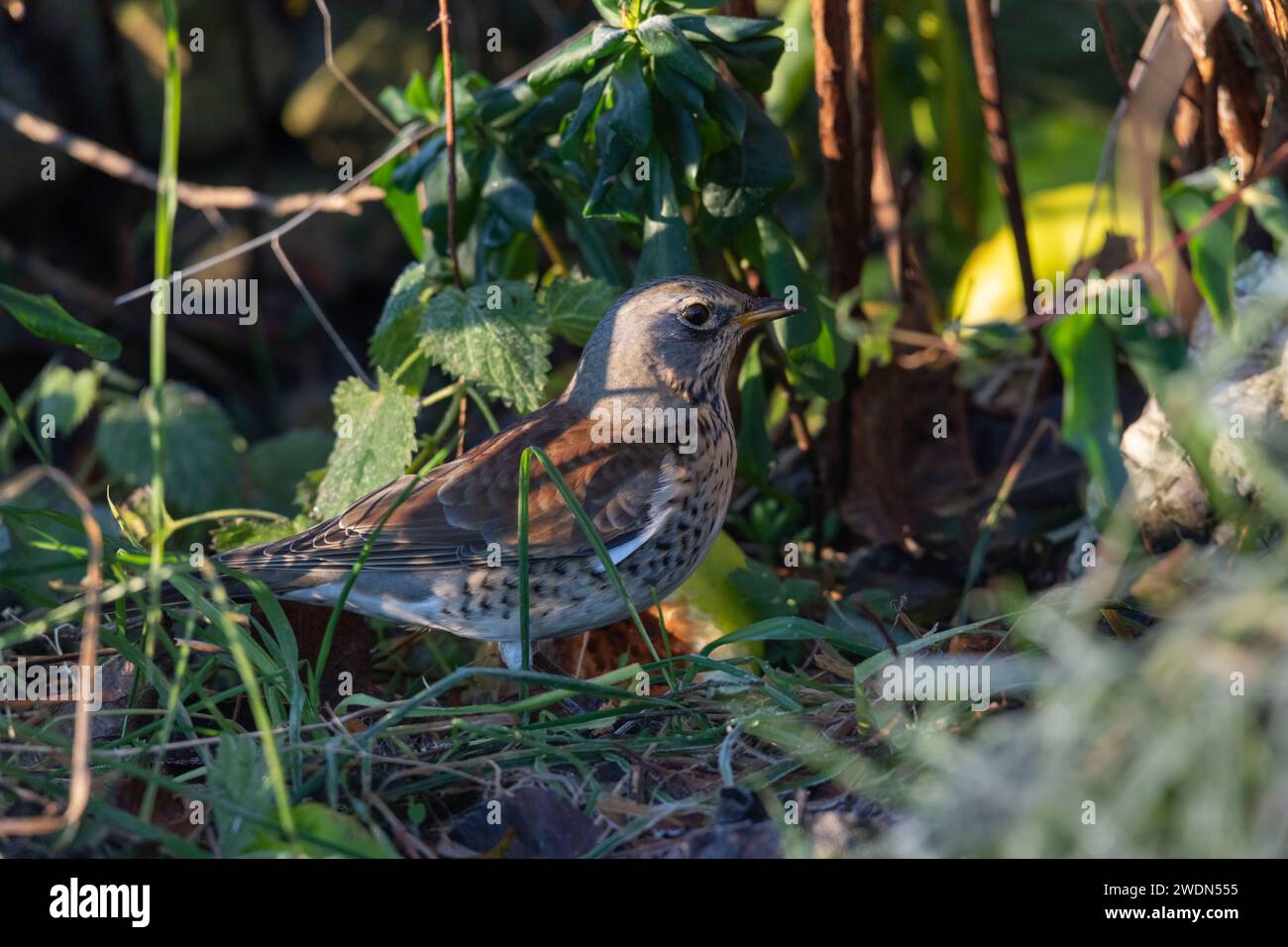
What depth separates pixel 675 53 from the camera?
3.39m

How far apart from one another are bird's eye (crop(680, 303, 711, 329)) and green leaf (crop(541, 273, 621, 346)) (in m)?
0.24

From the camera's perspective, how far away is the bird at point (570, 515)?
11.3 ft

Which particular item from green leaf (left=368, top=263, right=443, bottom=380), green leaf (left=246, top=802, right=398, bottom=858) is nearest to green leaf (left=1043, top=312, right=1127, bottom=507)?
green leaf (left=246, top=802, right=398, bottom=858)

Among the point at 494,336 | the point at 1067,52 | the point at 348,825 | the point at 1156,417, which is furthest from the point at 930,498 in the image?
the point at 1067,52

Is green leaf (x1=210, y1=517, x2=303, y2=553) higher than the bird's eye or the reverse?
the reverse

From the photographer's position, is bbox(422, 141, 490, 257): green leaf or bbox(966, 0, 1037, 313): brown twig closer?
bbox(422, 141, 490, 257): green leaf

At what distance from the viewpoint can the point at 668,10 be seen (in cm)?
363

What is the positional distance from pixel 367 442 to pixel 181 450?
3.64ft

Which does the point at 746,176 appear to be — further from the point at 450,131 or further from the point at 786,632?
the point at 786,632

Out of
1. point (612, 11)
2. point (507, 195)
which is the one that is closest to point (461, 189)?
point (507, 195)

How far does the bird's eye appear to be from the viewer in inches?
145

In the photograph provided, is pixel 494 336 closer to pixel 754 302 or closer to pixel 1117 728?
pixel 754 302

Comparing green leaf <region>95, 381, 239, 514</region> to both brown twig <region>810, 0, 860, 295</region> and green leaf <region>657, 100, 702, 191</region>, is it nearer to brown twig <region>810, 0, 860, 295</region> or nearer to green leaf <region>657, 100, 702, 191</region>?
green leaf <region>657, 100, 702, 191</region>

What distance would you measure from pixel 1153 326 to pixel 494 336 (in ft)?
5.48
